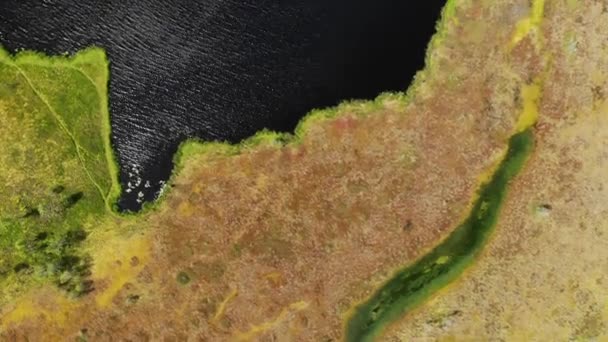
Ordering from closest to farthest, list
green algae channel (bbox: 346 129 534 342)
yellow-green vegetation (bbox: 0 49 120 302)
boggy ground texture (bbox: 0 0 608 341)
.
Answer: yellow-green vegetation (bbox: 0 49 120 302)
boggy ground texture (bbox: 0 0 608 341)
green algae channel (bbox: 346 129 534 342)

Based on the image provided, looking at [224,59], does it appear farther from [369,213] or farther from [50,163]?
[369,213]

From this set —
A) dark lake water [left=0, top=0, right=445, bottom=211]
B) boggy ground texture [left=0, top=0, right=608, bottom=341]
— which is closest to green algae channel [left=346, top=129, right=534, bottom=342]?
boggy ground texture [left=0, top=0, right=608, bottom=341]

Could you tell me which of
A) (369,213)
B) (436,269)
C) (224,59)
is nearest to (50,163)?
(224,59)

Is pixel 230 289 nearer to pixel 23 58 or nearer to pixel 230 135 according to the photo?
pixel 230 135

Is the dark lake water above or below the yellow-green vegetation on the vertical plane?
above

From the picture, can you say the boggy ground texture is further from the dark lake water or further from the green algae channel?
the dark lake water

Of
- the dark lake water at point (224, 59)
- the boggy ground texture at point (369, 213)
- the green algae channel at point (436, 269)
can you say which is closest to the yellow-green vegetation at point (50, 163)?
the boggy ground texture at point (369, 213)

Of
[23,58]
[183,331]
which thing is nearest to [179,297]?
[183,331]
